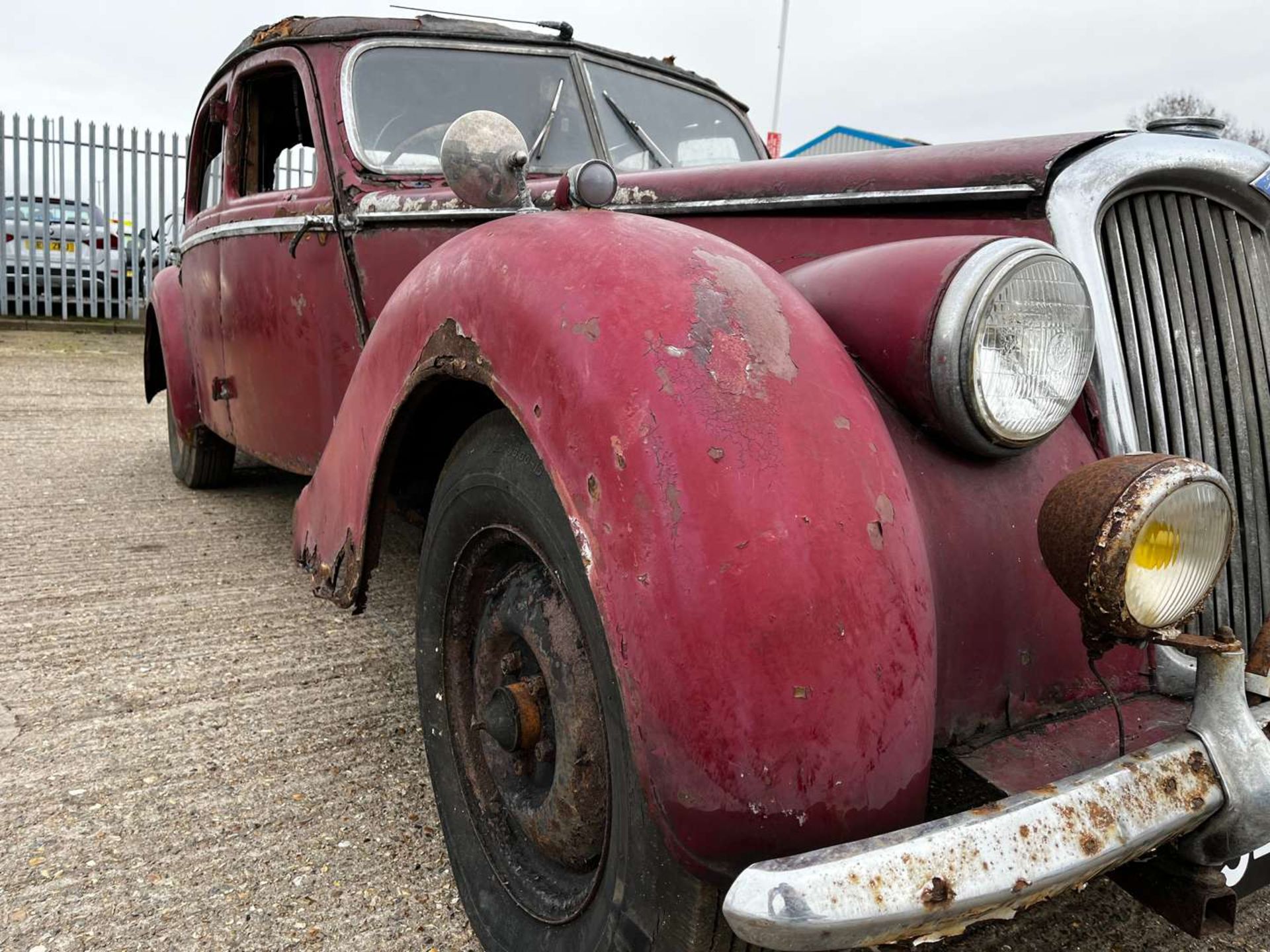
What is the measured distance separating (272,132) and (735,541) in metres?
3.01

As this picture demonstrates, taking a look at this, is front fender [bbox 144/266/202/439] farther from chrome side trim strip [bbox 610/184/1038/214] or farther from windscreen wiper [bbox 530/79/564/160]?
chrome side trim strip [bbox 610/184/1038/214]

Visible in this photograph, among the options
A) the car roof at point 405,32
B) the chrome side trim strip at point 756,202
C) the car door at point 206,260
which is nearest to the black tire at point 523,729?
the chrome side trim strip at point 756,202

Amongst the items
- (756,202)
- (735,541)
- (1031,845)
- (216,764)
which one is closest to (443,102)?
(756,202)

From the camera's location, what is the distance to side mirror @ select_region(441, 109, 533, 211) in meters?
1.63

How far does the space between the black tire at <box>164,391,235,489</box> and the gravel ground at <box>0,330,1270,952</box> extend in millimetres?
557

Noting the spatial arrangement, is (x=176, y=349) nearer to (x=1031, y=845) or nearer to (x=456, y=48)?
(x=456, y=48)

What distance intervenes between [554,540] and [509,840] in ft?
1.94

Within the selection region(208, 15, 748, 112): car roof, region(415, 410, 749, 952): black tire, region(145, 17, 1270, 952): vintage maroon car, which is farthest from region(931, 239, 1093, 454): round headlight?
region(208, 15, 748, 112): car roof

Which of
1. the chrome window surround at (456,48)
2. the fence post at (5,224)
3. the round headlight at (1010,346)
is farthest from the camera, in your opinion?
the fence post at (5,224)

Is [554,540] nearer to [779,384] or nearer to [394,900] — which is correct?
[779,384]

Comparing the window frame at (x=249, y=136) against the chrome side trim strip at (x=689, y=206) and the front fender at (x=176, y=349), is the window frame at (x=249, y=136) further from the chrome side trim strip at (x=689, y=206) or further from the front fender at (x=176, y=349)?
the front fender at (x=176, y=349)

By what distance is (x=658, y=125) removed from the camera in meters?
3.07

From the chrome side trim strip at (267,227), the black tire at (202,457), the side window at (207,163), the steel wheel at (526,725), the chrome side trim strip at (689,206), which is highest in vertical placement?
the side window at (207,163)

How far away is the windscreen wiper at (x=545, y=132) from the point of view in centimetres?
276
